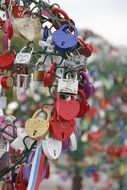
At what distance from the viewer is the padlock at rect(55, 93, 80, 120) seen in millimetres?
881

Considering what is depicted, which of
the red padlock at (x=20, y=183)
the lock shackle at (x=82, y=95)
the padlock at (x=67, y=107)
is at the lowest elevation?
the red padlock at (x=20, y=183)

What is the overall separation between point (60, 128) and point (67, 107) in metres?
0.04

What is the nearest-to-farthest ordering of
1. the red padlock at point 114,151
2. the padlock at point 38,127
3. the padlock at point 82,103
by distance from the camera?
the padlock at point 38,127
the padlock at point 82,103
the red padlock at point 114,151

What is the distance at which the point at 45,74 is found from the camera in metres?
0.92

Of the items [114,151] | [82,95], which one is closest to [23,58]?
[82,95]

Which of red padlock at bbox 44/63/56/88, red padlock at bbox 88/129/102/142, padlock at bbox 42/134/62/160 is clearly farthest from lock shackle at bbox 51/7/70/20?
red padlock at bbox 88/129/102/142

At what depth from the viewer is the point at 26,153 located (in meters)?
0.94

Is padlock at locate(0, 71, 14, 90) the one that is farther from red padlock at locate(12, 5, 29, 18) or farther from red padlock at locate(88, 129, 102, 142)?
red padlock at locate(88, 129, 102, 142)

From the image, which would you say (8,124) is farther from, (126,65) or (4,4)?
(126,65)

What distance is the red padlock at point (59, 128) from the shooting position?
878mm

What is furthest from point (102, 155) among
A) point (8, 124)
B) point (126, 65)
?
point (8, 124)

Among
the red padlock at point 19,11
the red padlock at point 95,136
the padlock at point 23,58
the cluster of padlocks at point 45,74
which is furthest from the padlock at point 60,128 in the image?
the red padlock at point 95,136

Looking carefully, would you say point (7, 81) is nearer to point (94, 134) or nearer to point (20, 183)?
point (20, 183)

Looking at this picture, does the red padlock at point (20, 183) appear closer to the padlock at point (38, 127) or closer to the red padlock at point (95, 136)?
the padlock at point (38, 127)
